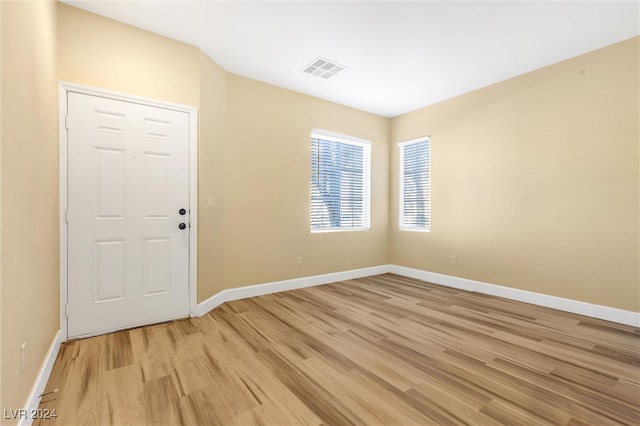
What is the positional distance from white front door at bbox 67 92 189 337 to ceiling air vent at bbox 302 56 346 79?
1631mm

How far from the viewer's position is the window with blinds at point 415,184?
5.04 metres

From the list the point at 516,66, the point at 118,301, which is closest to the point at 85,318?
the point at 118,301

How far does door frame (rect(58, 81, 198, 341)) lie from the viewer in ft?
8.27

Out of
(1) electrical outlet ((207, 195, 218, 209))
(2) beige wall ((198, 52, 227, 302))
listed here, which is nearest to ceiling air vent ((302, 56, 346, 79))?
(2) beige wall ((198, 52, 227, 302))

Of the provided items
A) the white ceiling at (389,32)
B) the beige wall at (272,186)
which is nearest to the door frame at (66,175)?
the beige wall at (272,186)

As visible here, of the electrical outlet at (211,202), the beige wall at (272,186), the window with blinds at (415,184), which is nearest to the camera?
the electrical outlet at (211,202)

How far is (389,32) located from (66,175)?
11.0 ft

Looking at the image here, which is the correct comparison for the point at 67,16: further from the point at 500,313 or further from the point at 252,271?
the point at 500,313

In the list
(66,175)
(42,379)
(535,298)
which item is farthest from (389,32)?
(42,379)

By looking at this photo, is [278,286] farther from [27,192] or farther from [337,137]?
[27,192]

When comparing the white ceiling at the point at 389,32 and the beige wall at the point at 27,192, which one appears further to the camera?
the white ceiling at the point at 389,32

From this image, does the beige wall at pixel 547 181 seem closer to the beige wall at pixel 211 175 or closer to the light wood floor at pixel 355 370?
the light wood floor at pixel 355 370

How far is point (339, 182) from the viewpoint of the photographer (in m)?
5.02

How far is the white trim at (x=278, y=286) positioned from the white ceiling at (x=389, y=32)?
290 cm
